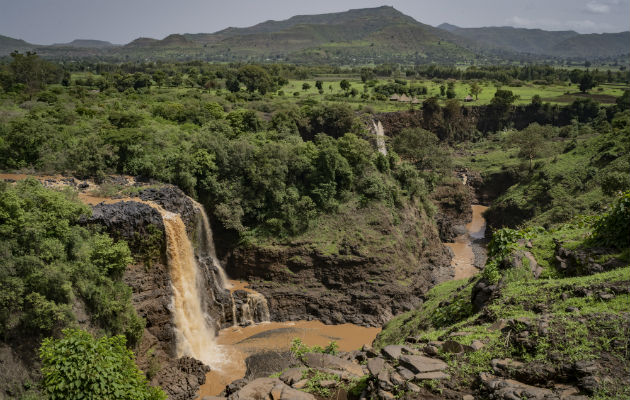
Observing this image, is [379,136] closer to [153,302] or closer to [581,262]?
[153,302]

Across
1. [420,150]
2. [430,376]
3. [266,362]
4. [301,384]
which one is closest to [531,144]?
[420,150]

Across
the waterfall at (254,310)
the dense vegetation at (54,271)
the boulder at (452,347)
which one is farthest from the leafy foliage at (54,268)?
the boulder at (452,347)

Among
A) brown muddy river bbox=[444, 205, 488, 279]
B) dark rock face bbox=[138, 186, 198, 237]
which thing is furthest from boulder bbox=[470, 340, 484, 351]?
brown muddy river bbox=[444, 205, 488, 279]

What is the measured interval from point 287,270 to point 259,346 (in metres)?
6.13

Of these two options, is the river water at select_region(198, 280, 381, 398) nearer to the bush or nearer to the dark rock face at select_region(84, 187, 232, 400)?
the dark rock face at select_region(84, 187, 232, 400)

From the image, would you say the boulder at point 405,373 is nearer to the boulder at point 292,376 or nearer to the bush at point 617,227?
the boulder at point 292,376

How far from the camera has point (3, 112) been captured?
3269 cm

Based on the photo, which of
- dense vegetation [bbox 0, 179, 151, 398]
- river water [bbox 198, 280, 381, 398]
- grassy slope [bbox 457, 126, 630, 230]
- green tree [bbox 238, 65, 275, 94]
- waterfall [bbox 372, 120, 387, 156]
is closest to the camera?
dense vegetation [bbox 0, 179, 151, 398]

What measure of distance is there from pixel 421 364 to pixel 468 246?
3421 centimetres

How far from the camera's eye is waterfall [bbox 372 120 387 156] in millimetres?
47719

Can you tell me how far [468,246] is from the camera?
42438 mm

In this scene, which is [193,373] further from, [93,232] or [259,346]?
[93,232]

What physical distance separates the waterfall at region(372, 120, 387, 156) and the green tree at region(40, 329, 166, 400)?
3519 centimetres

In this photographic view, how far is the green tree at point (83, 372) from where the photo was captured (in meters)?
10.6
